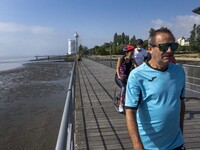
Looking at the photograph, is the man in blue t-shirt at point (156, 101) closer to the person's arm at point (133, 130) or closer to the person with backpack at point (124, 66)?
the person's arm at point (133, 130)

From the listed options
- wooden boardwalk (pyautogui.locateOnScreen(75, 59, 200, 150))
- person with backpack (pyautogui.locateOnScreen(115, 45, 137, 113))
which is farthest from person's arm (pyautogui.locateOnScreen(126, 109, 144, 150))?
person with backpack (pyautogui.locateOnScreen(115, 45, 137, 113))

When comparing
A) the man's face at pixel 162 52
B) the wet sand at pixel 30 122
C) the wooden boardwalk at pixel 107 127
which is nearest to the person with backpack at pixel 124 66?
the wooden boardwalk at pixel 107 127

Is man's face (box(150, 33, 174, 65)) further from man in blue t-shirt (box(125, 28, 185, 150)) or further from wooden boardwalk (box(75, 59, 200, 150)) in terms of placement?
wooden boardwalk (box(75, 59, 200, 150))

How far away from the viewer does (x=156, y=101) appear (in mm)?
2604

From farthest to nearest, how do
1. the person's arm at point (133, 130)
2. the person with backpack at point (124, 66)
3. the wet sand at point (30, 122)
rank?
1. the wet sand at point (30, 122)
2. the person with backpack at point (124, 66)
3. the person's arm at point (133, 130)

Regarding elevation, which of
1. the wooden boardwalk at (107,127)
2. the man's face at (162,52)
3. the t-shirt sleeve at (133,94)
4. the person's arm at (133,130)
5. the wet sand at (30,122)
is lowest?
the wet sand at (30,122)

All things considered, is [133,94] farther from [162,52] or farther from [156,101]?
[162,52]

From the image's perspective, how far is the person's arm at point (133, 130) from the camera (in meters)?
2.56

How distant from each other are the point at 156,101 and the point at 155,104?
0.09 feet

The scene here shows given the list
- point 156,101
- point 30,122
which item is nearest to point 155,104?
point 156,101

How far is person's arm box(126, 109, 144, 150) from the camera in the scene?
2.56 meters

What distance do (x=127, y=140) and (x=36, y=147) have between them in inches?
172

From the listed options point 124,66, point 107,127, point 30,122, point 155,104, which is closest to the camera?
point 155,104

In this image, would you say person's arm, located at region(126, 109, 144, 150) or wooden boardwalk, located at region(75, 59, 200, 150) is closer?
person's arm, located at region(126, 109, 144, 150)
